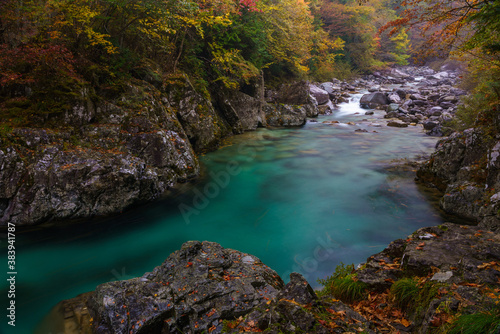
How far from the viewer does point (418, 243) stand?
401cm

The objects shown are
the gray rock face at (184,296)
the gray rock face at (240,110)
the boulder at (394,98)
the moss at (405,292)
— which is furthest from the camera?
the boulder at (394,98)

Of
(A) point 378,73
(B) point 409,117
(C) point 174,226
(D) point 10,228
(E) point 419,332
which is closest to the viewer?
(E) point 419,332

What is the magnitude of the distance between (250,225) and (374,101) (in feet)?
68.1

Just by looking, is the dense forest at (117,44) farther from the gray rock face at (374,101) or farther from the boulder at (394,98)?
the boulder at (394,98)

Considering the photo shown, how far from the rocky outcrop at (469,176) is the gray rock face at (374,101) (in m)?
16.4

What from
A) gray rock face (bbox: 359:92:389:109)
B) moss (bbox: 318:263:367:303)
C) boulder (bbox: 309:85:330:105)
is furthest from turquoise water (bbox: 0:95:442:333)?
gray rock face (bbox: 359:92:389:109)

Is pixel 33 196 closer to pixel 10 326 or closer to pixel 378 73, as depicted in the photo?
pixel 10 326

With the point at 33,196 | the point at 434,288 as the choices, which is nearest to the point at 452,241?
the point at 434,288

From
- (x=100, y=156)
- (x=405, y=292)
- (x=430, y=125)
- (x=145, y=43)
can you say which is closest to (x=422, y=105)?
(x=430, y=125)

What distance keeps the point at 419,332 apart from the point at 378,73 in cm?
4103

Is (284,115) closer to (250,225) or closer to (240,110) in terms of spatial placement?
(240,110)

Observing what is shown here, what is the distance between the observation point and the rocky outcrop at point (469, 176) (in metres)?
5.54

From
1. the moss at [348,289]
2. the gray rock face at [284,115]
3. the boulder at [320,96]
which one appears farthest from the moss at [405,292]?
the boulder at [320,96]

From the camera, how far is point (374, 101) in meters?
23.2
